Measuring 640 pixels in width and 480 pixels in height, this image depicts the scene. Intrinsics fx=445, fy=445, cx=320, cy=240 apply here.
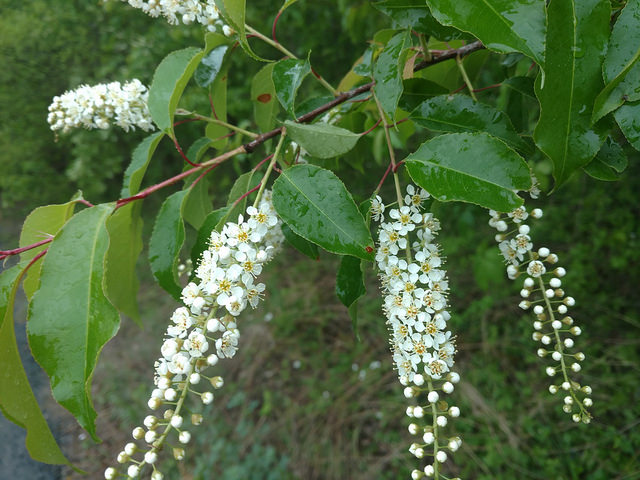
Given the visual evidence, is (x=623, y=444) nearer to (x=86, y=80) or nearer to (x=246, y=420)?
(x=246, y=420)

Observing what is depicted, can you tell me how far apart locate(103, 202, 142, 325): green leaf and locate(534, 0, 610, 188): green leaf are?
86 cm

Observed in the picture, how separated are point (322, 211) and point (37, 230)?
62 cm

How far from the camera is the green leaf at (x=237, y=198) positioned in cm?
88

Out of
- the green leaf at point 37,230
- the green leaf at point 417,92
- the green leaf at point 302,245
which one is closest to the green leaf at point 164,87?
the green leaf at point 37,230

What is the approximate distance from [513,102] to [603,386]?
7.52 ft

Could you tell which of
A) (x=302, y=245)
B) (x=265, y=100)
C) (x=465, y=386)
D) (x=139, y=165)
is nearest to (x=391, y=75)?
(x=302, y=245)

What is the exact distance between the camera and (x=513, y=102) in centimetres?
110

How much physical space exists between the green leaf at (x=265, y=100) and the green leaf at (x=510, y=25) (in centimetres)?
64

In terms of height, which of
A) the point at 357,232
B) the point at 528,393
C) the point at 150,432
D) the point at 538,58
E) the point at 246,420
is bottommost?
the point at 246,420

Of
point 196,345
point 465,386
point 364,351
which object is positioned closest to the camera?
point 196,345

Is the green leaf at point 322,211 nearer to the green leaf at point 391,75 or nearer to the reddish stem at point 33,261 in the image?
the green leaf at point 391,75

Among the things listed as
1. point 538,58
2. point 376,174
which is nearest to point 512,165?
point 538,58

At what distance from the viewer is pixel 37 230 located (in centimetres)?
94

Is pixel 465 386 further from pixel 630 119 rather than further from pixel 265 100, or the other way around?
pixel 630 119
